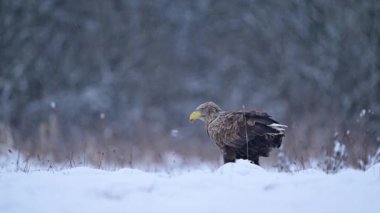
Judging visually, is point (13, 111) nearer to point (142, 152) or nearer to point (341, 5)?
point (142, 152)

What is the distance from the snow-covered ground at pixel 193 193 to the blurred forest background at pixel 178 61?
8912 mm

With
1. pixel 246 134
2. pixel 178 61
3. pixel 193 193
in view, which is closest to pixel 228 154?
pixel 246 134

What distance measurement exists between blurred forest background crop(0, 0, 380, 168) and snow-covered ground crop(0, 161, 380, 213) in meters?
8.91

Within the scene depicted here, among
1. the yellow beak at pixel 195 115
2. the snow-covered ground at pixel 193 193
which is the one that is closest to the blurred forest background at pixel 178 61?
the yellow beak at pixel 195 115

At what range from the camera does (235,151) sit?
6445mm

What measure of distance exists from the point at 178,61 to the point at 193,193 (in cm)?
1296

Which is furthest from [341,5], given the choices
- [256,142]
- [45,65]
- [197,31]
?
[256,142]

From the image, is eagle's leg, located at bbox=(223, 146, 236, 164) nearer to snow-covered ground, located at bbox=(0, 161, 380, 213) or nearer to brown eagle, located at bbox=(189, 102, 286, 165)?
brown eagle, located at bbox=(189, 102, 286, 165)

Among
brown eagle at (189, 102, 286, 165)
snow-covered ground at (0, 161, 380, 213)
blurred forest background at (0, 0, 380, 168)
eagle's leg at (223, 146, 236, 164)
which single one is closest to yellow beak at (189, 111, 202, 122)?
brown eagle at (189, 102, 286, 165)

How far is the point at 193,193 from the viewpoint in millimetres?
4234

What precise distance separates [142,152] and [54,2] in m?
7.09

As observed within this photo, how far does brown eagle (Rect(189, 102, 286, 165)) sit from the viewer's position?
6148 millimetres

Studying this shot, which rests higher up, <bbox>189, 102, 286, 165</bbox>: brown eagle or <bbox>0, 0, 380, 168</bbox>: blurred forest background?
<bbox>0, 0, 380, 168</bbox>: blurred forest background

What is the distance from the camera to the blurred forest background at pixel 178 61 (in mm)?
14570
